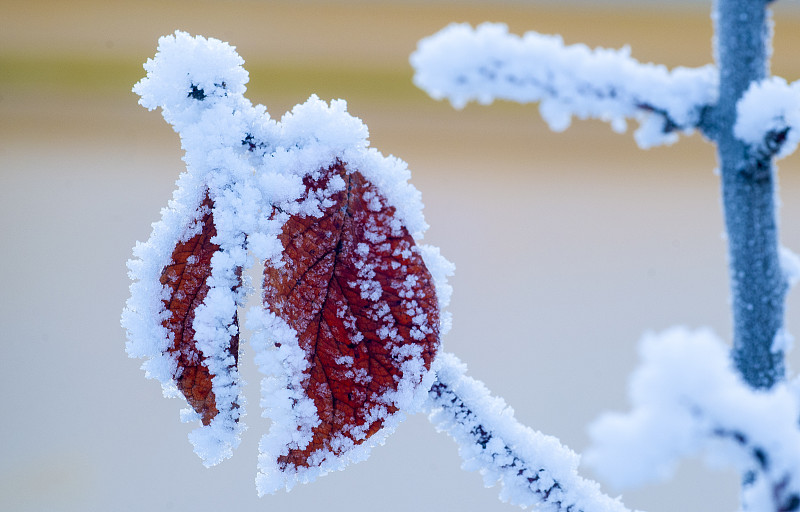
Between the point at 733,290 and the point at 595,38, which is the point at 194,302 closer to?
the point at 733,290

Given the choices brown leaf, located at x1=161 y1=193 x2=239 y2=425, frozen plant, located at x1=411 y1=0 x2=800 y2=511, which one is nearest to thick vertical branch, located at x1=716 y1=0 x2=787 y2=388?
frozen plant, located at x1=411 y1=0 x2=800 y2=511

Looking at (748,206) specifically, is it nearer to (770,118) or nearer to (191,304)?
(770,118)

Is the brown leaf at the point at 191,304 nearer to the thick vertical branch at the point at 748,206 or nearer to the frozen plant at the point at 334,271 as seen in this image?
the frozen plant at the point at 334,271

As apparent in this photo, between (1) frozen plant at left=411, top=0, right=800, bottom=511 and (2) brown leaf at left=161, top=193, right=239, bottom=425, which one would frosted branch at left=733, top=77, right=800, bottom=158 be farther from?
(2) brown leaf at left=161, top=193, right=239, bottom=425

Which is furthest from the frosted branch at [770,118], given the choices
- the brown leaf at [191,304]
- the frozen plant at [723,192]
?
the brown leaf at [191,304]

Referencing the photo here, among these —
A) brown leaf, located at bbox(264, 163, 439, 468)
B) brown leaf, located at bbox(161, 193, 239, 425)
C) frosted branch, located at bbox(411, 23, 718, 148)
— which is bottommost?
brown leaf, located at bbox(161, 193, 239, 425)
